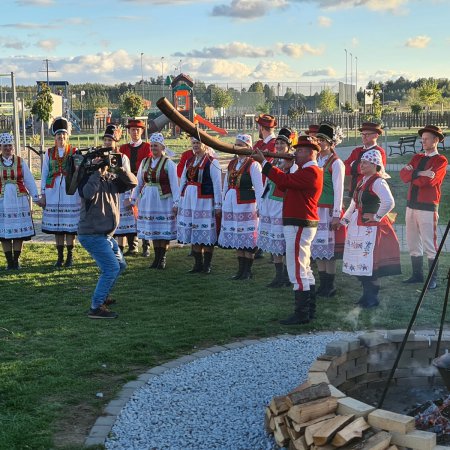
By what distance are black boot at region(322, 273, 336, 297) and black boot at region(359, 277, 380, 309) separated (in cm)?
55

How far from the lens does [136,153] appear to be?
11.6 metres

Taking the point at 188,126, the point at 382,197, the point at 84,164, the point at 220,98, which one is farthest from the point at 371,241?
the point at 220,98

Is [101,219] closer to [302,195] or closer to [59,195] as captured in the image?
[302,195]

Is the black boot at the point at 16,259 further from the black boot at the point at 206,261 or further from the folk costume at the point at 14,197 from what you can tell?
the black boot at the point at 206,261

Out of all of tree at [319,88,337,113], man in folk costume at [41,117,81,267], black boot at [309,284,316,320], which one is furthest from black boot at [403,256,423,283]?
tree at [319,88,337,113]

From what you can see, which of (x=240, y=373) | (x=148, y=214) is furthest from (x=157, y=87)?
(x=240, y=373)

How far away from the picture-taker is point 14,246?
10.9 m

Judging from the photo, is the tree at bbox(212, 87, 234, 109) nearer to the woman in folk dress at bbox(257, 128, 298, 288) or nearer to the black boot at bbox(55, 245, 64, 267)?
the black boot at bbox(55, 245, 64, 267)

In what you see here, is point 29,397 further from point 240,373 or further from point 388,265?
point 388,265

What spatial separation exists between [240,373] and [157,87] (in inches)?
2117

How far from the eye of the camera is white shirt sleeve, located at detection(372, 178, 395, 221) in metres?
8.39

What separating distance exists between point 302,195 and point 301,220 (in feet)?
0.86

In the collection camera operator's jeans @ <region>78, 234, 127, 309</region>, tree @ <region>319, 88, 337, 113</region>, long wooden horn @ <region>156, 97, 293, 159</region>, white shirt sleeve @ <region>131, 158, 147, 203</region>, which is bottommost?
camera operator's jeans @ <region>78, 234, 127, 309</region>

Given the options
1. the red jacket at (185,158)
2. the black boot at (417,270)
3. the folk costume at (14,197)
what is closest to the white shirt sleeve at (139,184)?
the red jacket at (185,158)
